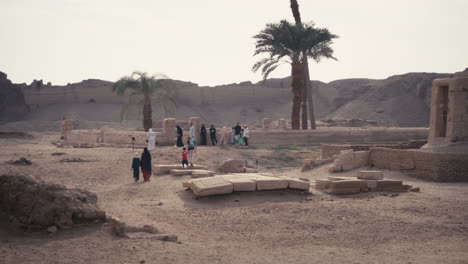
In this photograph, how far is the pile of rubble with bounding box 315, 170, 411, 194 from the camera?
10727 millimetres

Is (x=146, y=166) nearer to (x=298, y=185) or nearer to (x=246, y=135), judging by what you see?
(x=298, y=185)

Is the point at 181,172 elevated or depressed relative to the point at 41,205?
depressed

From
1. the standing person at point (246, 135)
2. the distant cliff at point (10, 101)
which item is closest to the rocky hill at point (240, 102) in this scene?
the distant cliff at point (10, 101)

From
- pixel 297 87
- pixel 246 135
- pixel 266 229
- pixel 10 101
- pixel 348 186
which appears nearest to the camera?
pixel 266 229

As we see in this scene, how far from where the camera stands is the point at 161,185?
12.3 meters

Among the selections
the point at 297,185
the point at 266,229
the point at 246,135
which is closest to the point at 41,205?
the point at 266,229

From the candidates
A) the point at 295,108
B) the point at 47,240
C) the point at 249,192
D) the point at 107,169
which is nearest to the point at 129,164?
the point at 107,169

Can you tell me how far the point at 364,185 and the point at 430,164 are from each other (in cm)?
275

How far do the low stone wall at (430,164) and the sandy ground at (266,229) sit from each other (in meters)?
0.32

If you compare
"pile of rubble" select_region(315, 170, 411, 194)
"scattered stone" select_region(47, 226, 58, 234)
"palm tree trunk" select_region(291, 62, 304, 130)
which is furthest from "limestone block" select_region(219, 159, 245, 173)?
"palm tree trunk" select_region(291, 62, 304, 130)

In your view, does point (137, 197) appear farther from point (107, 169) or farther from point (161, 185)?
point (107, 169)

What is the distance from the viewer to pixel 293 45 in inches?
975

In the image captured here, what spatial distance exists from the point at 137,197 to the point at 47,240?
188 inches

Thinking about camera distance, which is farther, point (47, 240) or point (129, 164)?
point (129, 164)
